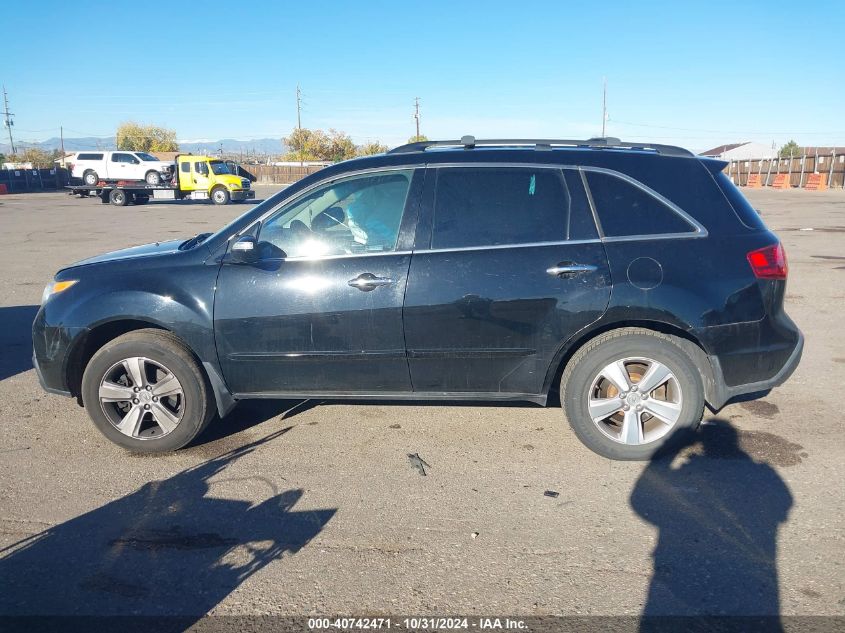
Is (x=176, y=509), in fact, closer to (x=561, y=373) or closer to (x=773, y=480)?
(x=561, y=373)

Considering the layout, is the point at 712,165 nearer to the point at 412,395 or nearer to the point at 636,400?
the point at 636,400

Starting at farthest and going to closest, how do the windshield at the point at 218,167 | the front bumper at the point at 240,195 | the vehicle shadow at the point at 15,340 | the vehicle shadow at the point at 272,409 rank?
the front bumper at the point at 240,195 < the windshield at the point at 218,167 < the vehicle shadow at the point at 15,340 < the vehicle shadow at the point at 272,409

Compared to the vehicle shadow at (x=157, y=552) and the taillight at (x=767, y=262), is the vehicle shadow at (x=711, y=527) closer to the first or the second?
the taillight at (x=767, y=262)

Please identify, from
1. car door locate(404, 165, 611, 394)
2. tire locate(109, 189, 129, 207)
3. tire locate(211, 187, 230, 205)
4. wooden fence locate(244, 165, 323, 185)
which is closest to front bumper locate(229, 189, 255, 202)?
tire locate(211, 187, 230, 205)

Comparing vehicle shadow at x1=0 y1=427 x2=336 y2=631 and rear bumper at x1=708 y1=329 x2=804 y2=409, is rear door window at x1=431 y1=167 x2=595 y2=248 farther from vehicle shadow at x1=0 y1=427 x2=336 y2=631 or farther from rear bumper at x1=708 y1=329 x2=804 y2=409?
vehicle shadow at x1=0 y1=427 x2=336 y2=631

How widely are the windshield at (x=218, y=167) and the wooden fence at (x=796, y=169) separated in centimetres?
2605

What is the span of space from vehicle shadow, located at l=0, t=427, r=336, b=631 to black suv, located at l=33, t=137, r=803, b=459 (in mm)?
766

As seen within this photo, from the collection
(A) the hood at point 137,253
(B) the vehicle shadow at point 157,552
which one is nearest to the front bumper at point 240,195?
(A) the hood at point 137,253

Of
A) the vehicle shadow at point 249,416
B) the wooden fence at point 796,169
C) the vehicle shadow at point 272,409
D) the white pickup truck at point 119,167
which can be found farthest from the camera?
the wooden fence at point 796,169

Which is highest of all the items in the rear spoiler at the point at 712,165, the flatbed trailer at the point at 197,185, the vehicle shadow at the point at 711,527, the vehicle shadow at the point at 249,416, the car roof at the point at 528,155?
the car roof at the point at 528,155

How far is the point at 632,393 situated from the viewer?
423 centimetres

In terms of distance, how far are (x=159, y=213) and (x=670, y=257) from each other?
2701cm

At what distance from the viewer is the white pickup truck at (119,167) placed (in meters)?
35.7

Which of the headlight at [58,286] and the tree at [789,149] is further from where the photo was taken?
the tree at [789,149]
